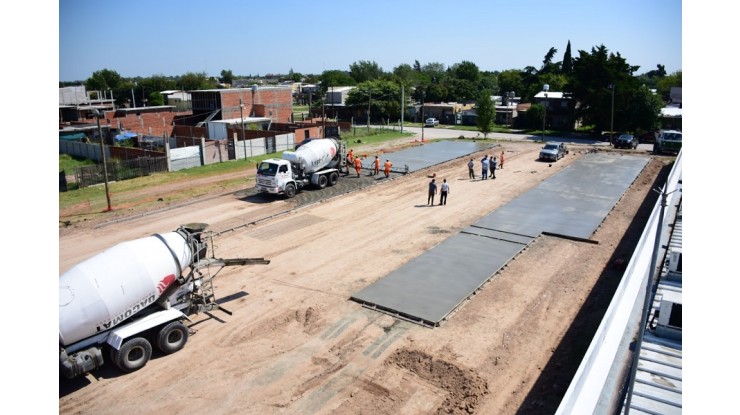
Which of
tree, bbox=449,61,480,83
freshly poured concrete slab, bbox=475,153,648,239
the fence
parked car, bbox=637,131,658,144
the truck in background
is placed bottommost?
freshly poured concrete slab, bbox=475,153,648,239

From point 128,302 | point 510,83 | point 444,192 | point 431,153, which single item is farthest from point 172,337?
point 510,83

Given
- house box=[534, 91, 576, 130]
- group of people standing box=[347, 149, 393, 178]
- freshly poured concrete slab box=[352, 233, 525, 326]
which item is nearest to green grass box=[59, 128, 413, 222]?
group of people standing box=[347, 149, 393, 178]

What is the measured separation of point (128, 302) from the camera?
455 inches

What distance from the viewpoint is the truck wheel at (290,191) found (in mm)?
27688

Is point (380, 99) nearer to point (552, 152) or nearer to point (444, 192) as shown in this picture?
point (552, 152)

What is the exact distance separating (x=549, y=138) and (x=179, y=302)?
53.2 m

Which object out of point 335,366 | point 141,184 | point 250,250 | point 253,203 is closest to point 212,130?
point 141,184

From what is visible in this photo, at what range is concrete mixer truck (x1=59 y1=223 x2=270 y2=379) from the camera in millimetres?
10859

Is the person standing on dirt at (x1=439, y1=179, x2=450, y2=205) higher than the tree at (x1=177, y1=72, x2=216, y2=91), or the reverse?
the tree at (x1=177, y1=72, x2=216, y2=91)

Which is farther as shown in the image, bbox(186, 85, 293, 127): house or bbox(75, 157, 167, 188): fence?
bbox(186, 85, 293, 127): house

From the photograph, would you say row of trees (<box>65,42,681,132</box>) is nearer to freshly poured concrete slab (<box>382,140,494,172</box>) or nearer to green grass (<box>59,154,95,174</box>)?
freshly poured concrete slab (<box>382,140,494,172</box>)

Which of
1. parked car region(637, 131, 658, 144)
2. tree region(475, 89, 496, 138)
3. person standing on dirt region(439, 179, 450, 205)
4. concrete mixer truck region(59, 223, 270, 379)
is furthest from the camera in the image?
tree region(475, 89, 496, 138)

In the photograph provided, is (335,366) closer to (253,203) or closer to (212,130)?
(253,203)

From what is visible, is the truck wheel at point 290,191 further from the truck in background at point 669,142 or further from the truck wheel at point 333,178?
the truck in background at point 669,142
